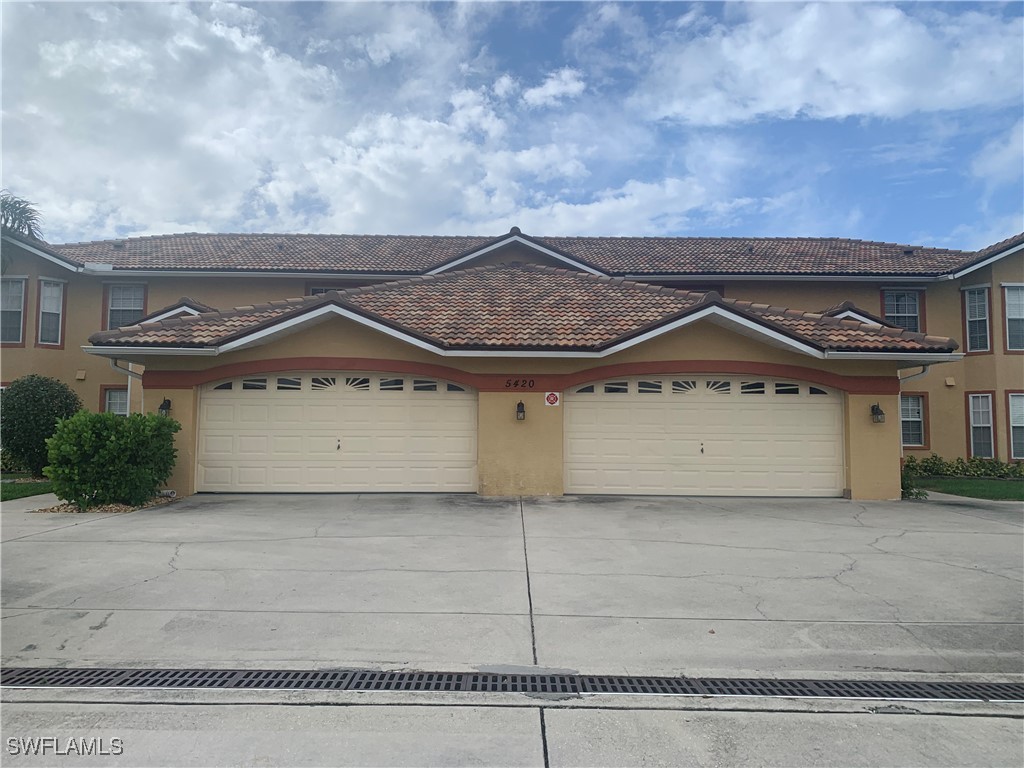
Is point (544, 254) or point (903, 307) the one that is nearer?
point (903, 307)

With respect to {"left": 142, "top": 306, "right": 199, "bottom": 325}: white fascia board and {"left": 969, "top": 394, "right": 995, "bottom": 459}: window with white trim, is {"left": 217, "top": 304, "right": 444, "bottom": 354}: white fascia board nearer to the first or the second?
{"left": 142, "top": 306, "right": 199, "bottom": 325}: white fascia board

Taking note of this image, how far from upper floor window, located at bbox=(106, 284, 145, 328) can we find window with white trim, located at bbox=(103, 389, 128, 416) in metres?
A: 1.87

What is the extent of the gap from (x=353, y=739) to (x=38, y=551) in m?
6.29

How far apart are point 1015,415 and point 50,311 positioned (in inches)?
1047

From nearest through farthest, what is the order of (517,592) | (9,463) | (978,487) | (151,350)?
1. (517,592)
2. (151,350)
3. (978,487)
4. (9,463)

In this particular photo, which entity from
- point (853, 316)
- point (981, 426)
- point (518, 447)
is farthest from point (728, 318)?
point (981, 426)

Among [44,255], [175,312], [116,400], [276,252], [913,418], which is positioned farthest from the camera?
[276,252]

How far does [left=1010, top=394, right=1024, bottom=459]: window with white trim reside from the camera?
17734 mm

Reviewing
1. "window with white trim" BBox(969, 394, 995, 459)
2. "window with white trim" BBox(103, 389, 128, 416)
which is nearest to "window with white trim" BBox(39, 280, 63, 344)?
"window with white trim" BBox(103, 389, 128, 416)

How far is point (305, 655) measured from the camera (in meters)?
→ 4.93

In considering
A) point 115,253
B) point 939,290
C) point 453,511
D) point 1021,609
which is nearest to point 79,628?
point 453,511

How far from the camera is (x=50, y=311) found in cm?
1823

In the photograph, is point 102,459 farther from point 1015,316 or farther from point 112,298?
point 1015,316

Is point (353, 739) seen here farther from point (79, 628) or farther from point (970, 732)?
point (970, 732)
